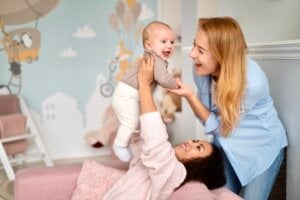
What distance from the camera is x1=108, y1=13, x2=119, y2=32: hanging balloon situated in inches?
129

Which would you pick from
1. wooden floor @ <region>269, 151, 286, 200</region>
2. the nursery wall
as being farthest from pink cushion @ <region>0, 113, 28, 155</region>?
wooden floor @ <region>269, 151, 286, 200</region>

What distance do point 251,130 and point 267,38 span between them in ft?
2.30

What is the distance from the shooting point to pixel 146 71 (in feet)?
4.57

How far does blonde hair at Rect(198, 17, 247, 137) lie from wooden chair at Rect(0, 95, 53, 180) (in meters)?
2.05

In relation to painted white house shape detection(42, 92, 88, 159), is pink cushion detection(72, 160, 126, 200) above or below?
above

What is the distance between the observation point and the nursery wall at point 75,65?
317 centimetres

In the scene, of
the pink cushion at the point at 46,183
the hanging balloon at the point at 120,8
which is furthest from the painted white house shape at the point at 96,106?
the pink cushion at the point at 46,183

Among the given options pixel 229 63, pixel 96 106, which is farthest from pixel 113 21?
pixel 229 63

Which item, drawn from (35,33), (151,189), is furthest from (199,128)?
(35,33)

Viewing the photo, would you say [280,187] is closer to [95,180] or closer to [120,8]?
[95,180]

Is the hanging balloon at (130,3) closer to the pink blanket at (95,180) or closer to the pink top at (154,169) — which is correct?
the pink blanket at (95,180)

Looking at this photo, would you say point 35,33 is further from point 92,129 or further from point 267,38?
point 267,38

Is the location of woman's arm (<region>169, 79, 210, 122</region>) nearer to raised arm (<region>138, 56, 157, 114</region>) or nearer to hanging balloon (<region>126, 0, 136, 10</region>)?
raised arm (<region>138, 56, 157, 114</region>)

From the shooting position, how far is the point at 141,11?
3346 mm
